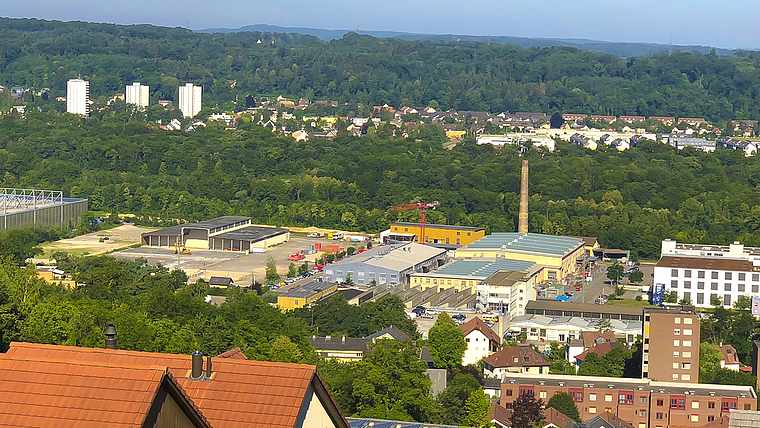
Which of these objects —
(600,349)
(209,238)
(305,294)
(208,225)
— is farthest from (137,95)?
(600,349)

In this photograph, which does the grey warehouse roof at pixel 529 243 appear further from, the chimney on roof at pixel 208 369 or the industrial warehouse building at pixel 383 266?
the chimney on roof at pixel 208 369

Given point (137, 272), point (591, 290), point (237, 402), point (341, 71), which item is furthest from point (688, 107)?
point (237, 402)

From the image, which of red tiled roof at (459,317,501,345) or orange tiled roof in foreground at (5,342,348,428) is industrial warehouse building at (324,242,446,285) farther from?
orange tiled roof in foreground at (5,342,348,428)

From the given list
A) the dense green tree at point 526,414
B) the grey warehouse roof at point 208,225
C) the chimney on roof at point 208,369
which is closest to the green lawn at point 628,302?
the grey warehouse roof at point 208,225

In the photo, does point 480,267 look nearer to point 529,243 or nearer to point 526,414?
point 529,243

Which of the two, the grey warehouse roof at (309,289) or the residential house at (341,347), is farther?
the grey warehouse roof at (309,289)

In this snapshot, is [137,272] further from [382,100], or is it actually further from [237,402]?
[382,100]
